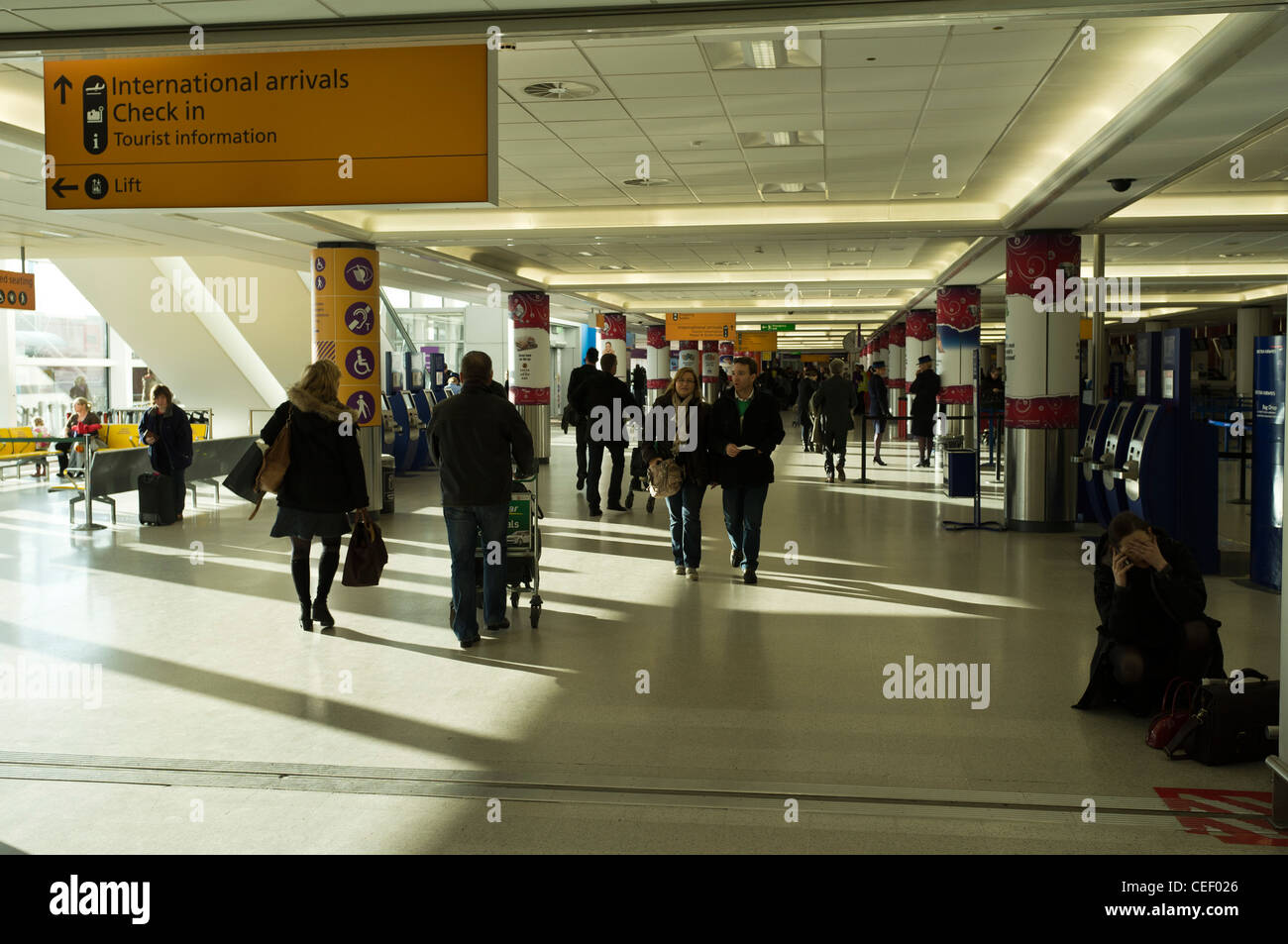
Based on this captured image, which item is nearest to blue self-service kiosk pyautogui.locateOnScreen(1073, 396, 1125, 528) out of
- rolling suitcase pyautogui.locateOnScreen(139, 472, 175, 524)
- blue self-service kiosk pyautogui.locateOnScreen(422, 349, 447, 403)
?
rolling suitcase pyautogui.locateOnScreen(139, 472, 175, 524)

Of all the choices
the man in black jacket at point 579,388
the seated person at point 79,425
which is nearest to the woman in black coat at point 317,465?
the man in black jacket at point 579,388

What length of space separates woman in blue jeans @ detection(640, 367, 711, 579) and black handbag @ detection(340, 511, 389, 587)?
91.3 inches

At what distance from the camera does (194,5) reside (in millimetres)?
5098

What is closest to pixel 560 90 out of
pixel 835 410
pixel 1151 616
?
pixel 1151 616

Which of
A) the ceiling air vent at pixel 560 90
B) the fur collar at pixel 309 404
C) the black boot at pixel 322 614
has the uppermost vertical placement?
the ceiling air vent at pixel 560 90

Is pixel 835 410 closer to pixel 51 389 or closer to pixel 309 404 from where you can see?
pixel 309 404

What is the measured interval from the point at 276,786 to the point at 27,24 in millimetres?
3895

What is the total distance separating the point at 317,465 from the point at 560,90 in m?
2.98

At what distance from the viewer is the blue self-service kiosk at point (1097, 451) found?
410 inches

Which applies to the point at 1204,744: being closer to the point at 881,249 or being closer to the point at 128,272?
the point at 881,249

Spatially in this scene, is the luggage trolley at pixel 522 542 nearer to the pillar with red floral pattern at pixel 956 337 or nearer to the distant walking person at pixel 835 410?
the distant walking person at pixel 835 410

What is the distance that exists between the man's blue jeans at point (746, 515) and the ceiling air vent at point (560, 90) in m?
2.95

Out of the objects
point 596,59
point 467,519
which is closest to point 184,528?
point 467,519

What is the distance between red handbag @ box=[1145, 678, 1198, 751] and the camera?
182 inches
